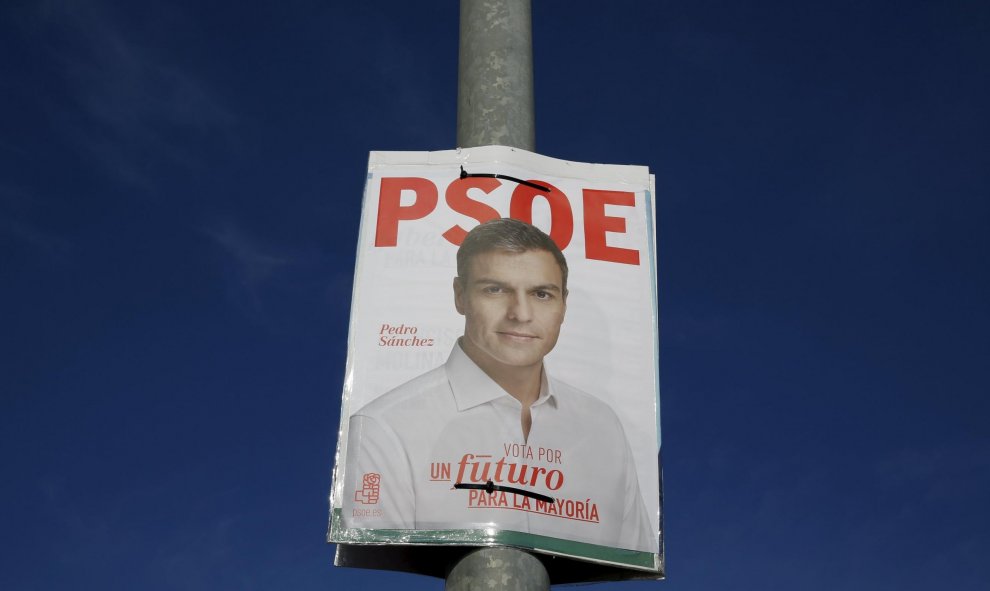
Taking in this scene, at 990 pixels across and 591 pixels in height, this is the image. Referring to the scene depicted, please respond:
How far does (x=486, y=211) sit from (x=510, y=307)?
0.62 m

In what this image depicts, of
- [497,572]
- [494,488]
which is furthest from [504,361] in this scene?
[497,572]

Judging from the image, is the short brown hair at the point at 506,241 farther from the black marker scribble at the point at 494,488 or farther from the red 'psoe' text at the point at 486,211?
the black marker scribble at the point at 494,488

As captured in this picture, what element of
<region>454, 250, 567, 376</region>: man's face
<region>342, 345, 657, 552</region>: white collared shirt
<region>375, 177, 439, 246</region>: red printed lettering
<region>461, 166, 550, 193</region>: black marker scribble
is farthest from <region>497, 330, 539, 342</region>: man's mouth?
<region>461, 166, 550, 193</region>: black marker scribble

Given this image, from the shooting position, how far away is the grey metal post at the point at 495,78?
20.8 feet

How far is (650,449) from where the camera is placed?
19.4 ft

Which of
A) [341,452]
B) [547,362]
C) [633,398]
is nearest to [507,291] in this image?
[547,362]

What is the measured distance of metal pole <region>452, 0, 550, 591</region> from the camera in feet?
20.8

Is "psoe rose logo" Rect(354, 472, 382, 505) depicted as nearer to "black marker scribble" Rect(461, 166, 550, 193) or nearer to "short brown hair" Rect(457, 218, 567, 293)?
"short brown hair" Rect(457, 218, 567, 293)

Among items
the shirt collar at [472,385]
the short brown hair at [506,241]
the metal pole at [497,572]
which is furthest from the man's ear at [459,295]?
the metal pole at [497,572]

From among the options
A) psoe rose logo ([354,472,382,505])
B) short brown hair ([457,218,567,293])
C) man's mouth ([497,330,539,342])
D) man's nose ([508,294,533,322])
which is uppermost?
short brown hair ([457,218,567,293])

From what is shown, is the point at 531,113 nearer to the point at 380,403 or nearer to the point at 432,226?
the point at 432,226

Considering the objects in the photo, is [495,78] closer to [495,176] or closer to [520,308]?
[495,176]

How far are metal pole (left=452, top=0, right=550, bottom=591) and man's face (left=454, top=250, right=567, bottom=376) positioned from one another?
714mm

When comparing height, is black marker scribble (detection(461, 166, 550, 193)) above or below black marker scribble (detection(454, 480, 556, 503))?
above
